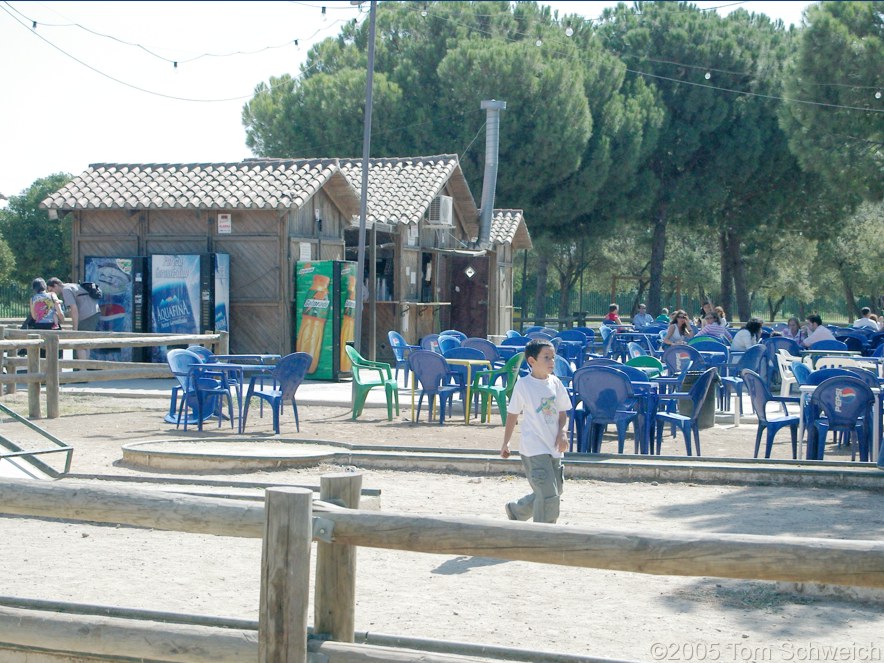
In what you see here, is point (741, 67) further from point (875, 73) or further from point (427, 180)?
point (427, 180)

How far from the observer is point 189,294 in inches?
783

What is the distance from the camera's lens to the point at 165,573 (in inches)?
249

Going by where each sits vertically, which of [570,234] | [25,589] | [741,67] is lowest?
[25,589]

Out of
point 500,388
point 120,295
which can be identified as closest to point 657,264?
point 120,295

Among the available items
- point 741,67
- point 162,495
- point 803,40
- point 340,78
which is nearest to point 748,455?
point 162,495

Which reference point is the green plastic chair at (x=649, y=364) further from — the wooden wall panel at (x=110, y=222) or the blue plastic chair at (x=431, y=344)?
the wooden wall panel at (x=110, y=222)

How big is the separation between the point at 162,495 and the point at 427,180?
21.7 metres

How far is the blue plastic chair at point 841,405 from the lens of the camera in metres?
9.73

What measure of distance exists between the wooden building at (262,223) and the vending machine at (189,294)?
1.54 ft

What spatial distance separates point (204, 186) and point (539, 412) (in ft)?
50.0

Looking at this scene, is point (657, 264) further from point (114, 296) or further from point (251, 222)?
point (114, 296)

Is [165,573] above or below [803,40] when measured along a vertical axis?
below

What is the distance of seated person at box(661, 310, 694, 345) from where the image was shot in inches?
635

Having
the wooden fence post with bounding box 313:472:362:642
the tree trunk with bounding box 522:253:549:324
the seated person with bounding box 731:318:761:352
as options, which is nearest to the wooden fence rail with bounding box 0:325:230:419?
the seated person with bounding box 731:318:761:352
